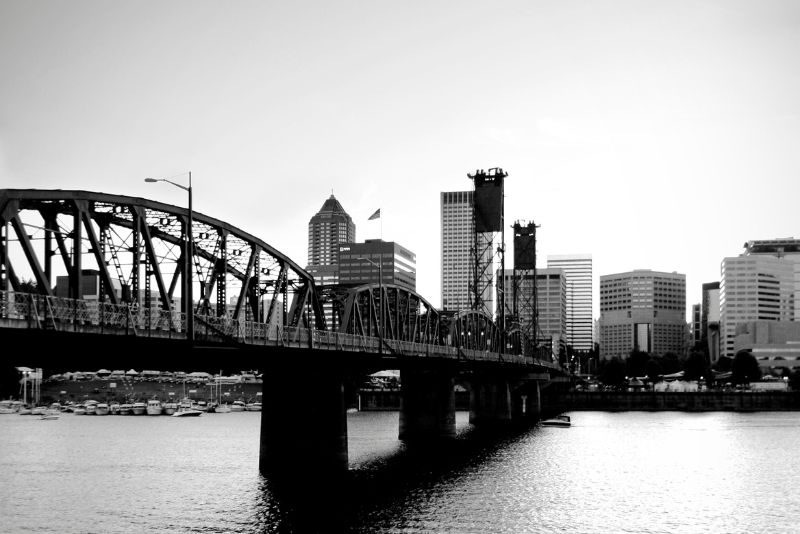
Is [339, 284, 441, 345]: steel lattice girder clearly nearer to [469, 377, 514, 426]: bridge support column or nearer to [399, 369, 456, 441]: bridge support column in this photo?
[399, 369, 456, 441]: bridge support column

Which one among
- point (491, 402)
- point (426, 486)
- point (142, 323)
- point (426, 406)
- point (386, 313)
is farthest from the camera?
point (491, 402)

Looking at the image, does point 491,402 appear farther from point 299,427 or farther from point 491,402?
point 299,427

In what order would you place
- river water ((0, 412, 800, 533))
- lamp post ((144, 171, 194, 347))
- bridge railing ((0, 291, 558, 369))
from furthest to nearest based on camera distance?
1. river water ((0, 412, 800, 533))
2. lamp post ((144, 171, 194, 347))
3. bridge railing ((0, 291, 558, 369))

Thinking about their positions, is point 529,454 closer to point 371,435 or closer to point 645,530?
point 371,435

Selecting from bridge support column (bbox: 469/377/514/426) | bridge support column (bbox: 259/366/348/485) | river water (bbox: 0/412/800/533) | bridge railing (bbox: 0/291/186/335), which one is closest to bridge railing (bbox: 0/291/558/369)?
bridge railing (bbox: 0/291/186/335)

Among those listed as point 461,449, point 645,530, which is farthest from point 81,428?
point 645,530

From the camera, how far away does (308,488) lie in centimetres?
6912

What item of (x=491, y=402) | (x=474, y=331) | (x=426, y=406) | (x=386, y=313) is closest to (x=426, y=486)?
(x=386, y=313)

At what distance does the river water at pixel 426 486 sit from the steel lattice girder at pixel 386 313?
12.4m

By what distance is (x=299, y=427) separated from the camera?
74.9 metres

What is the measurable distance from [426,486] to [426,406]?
48.1 metres

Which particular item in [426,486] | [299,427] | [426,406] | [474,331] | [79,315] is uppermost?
[79,315]

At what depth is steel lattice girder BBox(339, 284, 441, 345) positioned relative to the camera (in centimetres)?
8550

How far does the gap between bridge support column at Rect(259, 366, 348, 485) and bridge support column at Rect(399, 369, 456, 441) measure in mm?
43868
